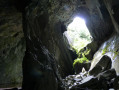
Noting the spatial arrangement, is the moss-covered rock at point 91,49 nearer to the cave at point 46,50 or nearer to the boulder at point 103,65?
the cave at point 46,50

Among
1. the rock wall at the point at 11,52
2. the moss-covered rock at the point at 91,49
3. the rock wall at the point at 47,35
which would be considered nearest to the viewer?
the rock wall at the point at 47,35

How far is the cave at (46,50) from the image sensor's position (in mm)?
4697

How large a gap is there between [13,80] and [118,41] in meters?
7.60

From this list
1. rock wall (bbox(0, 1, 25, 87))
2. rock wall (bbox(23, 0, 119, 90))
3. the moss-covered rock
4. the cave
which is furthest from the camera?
the moss-covered rock

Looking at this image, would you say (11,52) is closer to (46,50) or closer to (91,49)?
(46,50)

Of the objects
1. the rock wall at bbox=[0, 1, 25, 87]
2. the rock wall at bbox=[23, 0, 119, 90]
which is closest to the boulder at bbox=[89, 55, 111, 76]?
the rock wall at bbox=[23, 0, 119, 90]

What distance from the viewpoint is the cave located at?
4.70 metres

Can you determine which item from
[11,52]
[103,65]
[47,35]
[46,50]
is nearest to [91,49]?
[103,65]

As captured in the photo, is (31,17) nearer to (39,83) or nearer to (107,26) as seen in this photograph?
(39,83)

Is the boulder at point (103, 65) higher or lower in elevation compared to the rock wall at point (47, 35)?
lower

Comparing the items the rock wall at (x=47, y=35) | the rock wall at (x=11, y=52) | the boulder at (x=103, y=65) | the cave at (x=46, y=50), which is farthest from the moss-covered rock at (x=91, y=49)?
the rock wall at (x=11, y=52)

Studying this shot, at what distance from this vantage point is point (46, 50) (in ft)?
19.4

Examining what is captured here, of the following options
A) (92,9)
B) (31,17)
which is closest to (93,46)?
(92,9)

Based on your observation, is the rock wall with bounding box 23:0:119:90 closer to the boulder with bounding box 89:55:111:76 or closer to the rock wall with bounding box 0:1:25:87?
the rock wall with bounding box 0:1:25:87
